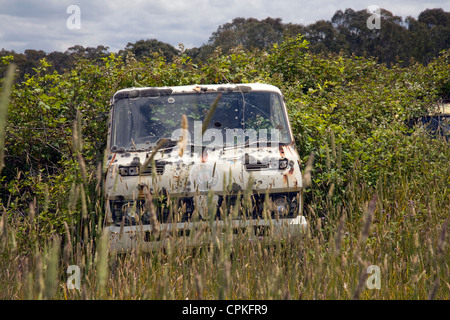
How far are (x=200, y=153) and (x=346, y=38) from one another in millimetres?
45806

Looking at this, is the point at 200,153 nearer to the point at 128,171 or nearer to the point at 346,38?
the point at 128,171

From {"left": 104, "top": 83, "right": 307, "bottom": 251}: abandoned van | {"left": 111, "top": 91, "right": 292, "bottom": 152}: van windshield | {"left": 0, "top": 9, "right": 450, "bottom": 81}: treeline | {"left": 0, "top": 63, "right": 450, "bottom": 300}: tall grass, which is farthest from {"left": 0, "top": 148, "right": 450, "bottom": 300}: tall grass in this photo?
{"left": 0, "top": 9, "right": 450, "bottom": 81}: treeline

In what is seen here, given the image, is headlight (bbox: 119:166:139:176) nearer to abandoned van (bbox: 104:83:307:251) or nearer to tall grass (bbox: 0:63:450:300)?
abandoned van (bbox: 104:83:307:251)

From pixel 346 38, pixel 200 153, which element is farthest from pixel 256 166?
pixel 346 38

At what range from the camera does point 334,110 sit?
8008mm

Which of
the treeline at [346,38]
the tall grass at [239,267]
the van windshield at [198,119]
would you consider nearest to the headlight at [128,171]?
the van windshield at [198,119]

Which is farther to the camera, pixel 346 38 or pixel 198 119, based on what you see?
pixel 346 38

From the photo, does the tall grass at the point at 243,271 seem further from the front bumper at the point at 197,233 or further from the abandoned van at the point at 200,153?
the abandoned van at the point at 200,153

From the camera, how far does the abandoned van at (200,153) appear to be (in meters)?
3.74

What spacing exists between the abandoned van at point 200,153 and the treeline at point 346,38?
33170 millimetres

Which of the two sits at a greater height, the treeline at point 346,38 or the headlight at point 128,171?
the treeline at point 346,38

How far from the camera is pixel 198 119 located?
468cm
